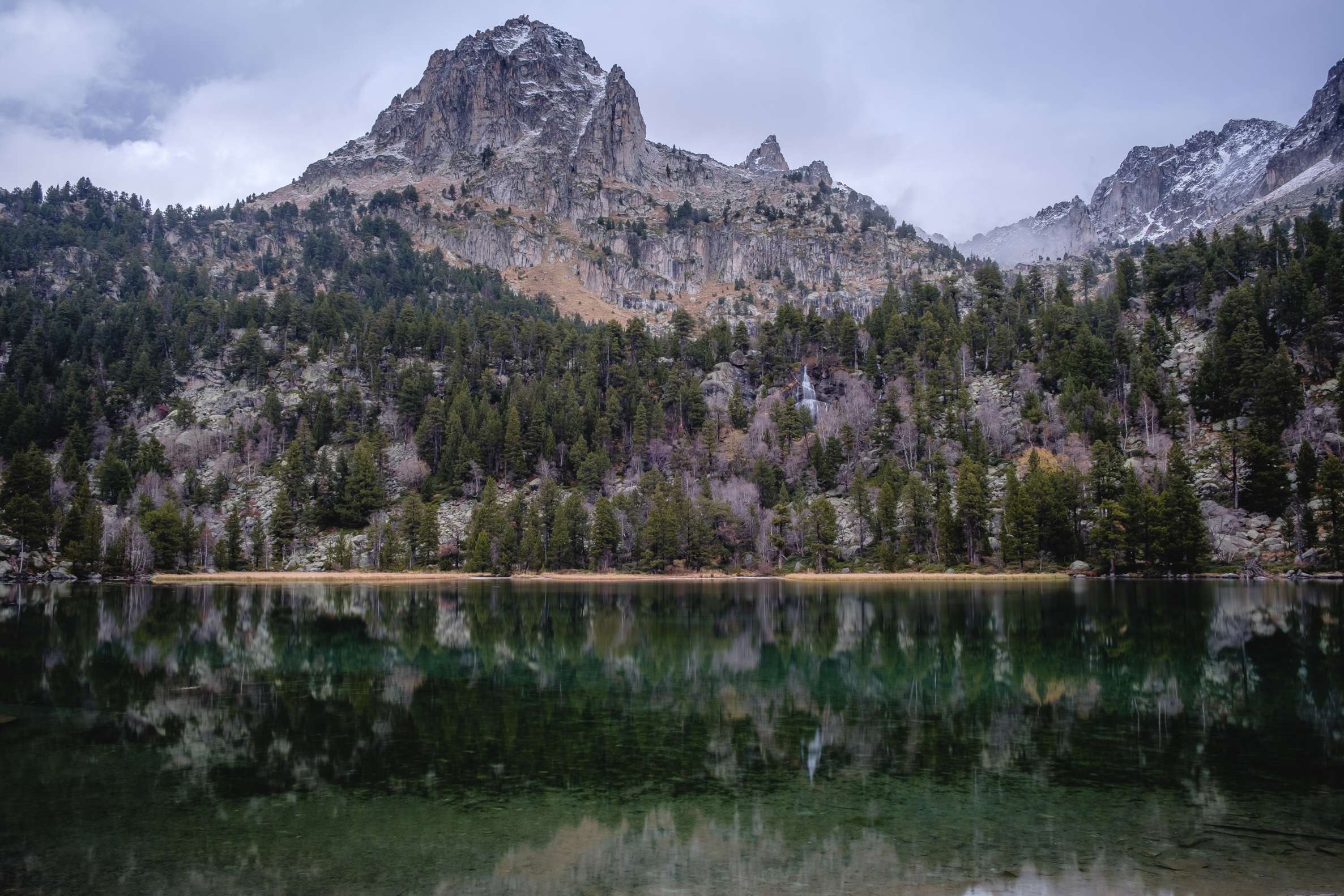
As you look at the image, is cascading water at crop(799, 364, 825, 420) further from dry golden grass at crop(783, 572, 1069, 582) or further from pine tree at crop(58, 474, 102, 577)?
pine tree at crop(58, 474, 102, 577)

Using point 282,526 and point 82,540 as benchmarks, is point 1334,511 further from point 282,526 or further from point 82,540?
point 82,540

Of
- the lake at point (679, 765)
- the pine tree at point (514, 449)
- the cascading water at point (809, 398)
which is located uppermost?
the cascading water at point (809, 398)

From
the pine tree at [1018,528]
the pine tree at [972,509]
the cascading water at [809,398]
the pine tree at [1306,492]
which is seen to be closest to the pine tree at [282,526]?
the cascading water at [809,398]

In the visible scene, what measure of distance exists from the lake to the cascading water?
11044 cm

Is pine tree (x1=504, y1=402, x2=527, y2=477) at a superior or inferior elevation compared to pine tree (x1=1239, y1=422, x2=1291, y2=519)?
superior

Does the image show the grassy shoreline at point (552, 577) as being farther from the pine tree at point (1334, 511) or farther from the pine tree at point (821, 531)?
the pine tree at point (1334, 511)

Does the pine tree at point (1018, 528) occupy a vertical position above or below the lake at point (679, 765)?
above

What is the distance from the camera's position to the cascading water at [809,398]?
147 m

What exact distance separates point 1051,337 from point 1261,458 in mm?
48565

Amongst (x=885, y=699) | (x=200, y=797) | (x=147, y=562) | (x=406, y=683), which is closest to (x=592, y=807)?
(x=200, y=797)

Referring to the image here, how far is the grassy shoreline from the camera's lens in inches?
3814

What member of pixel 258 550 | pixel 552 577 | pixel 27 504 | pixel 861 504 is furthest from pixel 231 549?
pixel 861 504

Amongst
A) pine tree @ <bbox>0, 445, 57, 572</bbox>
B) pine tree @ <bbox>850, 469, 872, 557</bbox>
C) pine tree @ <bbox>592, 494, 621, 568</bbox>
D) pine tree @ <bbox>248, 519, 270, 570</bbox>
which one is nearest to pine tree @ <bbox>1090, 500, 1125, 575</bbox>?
pine tree @ <bbox>850, 469, 872, 557</bbox>

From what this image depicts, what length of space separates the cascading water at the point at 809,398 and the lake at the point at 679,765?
110440 millimetres
